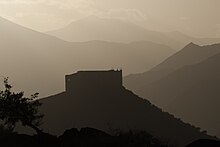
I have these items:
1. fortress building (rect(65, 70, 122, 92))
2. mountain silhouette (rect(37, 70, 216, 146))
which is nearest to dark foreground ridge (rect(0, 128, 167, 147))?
fortress building (rect(65, 70, 122, 92))

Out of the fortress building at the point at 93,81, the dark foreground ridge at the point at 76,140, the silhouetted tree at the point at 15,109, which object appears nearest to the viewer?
the dark foreground ridge at the point at 76,140

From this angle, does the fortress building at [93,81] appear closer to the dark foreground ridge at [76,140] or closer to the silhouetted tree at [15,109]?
the silhouetted tree at [15,109]

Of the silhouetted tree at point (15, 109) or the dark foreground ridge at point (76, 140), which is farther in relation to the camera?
the silhouetted tree at point (15, 109)

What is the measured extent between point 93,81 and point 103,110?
9978 mm

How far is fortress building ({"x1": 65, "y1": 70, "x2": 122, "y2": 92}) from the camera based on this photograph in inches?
6181

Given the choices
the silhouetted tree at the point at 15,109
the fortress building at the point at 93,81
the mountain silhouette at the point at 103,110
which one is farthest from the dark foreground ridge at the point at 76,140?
the mountain silhouette at the point at 103,110

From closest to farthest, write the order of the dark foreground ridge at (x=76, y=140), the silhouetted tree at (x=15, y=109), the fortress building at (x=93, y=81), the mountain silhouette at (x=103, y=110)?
the dark foreground ridge at (x=76, y=140), the silhouetted tree at (x=15, y=109), the fortress building at (x=93, y=81), the mountain silhouette at (x=103, y=110)

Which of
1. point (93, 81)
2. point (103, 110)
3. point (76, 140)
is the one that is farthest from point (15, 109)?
point (103, 110)

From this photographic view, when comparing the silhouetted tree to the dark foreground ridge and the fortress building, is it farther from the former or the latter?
the fortress building

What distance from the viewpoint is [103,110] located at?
533 feet

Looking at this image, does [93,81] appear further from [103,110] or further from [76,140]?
[76,140]

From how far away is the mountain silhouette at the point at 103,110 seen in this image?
519 ft

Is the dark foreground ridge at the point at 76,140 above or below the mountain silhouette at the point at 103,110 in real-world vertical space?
below

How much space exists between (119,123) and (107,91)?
10.7m
